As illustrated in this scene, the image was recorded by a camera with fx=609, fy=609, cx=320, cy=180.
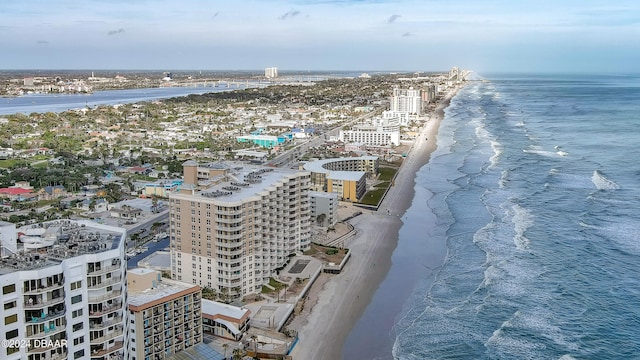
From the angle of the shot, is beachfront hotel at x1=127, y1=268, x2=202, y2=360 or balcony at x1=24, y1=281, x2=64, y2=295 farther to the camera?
beachfront hotel at x1=127, y1=268, x2=202, y2=360

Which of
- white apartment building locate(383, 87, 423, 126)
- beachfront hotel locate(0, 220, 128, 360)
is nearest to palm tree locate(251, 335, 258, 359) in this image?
beachfront hotel locate(0, 220, 128, 360)

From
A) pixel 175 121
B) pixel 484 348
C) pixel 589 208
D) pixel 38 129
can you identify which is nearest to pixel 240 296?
pixel 484 348

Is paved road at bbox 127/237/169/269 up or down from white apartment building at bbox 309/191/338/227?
down

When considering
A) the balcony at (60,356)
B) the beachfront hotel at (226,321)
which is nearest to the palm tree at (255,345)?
the beachfront hotel at (226,321)

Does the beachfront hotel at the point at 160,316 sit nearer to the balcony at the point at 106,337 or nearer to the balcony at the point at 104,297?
the balcony at the point at 106,337

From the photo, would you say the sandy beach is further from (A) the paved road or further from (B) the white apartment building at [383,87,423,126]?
(B) the white apartment building at [383,87,423,126]

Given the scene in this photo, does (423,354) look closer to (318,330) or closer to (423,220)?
(318,330)

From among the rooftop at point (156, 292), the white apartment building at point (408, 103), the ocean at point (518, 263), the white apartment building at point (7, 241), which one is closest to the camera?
the white apartment building at point (7, 241)

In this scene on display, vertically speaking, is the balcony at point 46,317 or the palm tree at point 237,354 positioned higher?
the balcony at point 46,317
